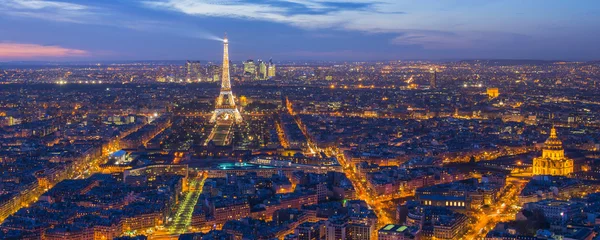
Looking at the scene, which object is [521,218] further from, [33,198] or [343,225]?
[33,198]

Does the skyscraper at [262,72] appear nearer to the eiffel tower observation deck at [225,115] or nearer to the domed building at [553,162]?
the eiffel tower observation deck at [225,115]

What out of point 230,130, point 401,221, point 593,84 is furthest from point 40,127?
point 593,84

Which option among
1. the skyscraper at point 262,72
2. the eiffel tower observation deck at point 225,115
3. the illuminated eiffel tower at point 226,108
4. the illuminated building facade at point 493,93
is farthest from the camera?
the skyscraper at point 262,72

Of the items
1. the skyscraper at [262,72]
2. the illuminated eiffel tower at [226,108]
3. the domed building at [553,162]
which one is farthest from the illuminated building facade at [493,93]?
the skyscraper at [262,72]

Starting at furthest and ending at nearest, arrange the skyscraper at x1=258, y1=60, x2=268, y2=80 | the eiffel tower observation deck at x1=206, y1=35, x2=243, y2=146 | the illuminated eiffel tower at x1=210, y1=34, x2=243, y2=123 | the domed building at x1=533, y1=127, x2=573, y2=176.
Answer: the skyscraper at x1=258, y1=60, x2=268, y2=80
the illuminated eiffel tower at x1=210, y1=34, x2=243, y2=123
the eiffel tower observation deck at x1=206, y1=35, x2=243, y2=146
the domed building at x1=533, y1=127, x2=573, y2=176

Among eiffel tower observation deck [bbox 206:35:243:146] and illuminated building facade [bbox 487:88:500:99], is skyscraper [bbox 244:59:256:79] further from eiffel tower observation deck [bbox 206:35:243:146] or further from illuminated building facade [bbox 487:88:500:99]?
eiffel tower observation deck [bbox 206:35:243:146]

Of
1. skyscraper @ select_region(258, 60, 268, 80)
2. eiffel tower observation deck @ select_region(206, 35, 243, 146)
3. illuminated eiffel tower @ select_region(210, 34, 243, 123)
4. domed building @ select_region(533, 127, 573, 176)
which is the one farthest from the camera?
→ skyscraper @ select_region(258, 60, 268, 80)

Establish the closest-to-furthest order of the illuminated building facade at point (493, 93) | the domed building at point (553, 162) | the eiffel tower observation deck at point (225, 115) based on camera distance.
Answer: the domed building at point (553, 162) → the eiffel tower observation deck at point (225, 115) → the illuminated building facade at point (493, 93)

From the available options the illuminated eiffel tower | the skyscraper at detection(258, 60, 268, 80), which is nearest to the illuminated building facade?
the illuminated eiffel tower

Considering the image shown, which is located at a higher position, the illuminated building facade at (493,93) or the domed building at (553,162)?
the domed building at (553,162)
